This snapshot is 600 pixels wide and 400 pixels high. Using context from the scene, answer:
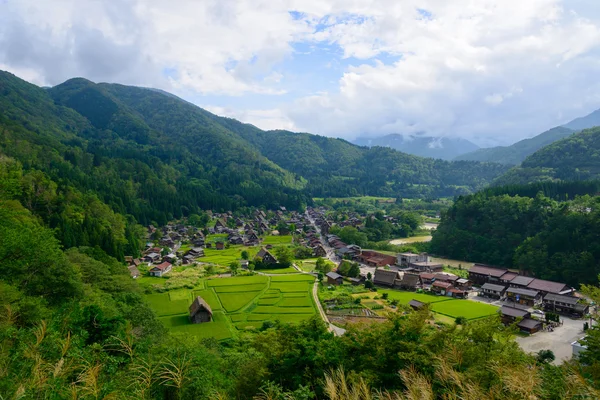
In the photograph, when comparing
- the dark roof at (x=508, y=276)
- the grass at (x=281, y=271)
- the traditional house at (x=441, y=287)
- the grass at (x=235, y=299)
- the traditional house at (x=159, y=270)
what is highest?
the traditional house at (x=159, y=270)

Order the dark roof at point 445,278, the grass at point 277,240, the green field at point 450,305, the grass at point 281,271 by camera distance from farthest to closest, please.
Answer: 1. the grass at point 277,240
2. the grass at point 281,271
3. the dark roof at point 445,278
4. the green field at point 450,305

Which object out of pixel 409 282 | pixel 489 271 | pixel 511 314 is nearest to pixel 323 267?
pixel 409 282

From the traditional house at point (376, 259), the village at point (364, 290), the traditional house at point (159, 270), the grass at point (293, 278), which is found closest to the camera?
the village at point (364, 290)

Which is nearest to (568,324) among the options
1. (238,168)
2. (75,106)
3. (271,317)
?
(271,317)

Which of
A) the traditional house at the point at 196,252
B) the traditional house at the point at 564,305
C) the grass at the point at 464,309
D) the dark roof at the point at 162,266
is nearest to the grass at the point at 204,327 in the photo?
the dark roof at the point at 162,266

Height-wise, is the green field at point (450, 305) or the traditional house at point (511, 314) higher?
the traditional house at point (511, 314)

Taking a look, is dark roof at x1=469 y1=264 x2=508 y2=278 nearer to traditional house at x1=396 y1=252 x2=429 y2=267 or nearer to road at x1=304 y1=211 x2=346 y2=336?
traditional house at x1=396 y1=252 x2=429 y2=267

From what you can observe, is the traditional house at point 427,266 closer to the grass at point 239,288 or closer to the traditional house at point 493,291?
the traditional house at point 493,291

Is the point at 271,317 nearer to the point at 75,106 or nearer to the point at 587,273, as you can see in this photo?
the point at 587,273
